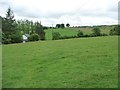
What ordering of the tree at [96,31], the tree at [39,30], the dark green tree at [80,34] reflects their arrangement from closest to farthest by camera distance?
the tree at [96,31] < the dark green tree at [80,34] < the tree at [39,30]

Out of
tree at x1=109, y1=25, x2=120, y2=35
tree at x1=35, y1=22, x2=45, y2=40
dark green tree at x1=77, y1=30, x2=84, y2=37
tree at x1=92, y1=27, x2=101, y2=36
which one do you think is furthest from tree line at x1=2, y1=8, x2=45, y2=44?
tree at x1=109, y1=25, x2=120, y2=35

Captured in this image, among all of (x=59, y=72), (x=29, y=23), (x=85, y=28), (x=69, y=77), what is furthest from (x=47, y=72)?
(x=29, y=23)

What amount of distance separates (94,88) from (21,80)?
275 centimetres

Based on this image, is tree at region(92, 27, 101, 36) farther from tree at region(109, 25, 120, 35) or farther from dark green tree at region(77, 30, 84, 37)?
tree at region(109, 25, 120, 35)

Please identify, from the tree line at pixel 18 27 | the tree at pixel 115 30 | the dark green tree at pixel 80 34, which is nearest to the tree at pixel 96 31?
the dark green tree at pixel 80 34

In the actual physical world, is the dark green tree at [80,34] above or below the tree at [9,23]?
below

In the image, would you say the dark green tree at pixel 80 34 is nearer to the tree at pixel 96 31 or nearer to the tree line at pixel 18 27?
the tree at pixel 96 31

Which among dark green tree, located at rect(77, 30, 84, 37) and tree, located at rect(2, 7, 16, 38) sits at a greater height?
tree, located at rect(2, 7, 16, 38)

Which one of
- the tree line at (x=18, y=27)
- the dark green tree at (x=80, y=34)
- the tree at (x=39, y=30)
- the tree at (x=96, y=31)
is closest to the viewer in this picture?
the tree at (x=96, y=31)

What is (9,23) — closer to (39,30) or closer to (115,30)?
(39,30)

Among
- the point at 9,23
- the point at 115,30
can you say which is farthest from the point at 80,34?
the point at 9,23

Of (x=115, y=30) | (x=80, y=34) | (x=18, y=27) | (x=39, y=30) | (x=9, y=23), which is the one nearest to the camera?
(x=115, y=30)

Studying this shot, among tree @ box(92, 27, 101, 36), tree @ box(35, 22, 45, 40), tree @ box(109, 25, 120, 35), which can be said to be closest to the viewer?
tree @ box(109, 25, 120, 35)

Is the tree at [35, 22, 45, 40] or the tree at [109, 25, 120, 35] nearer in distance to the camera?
the tree at [109, 25, 120, 35]
